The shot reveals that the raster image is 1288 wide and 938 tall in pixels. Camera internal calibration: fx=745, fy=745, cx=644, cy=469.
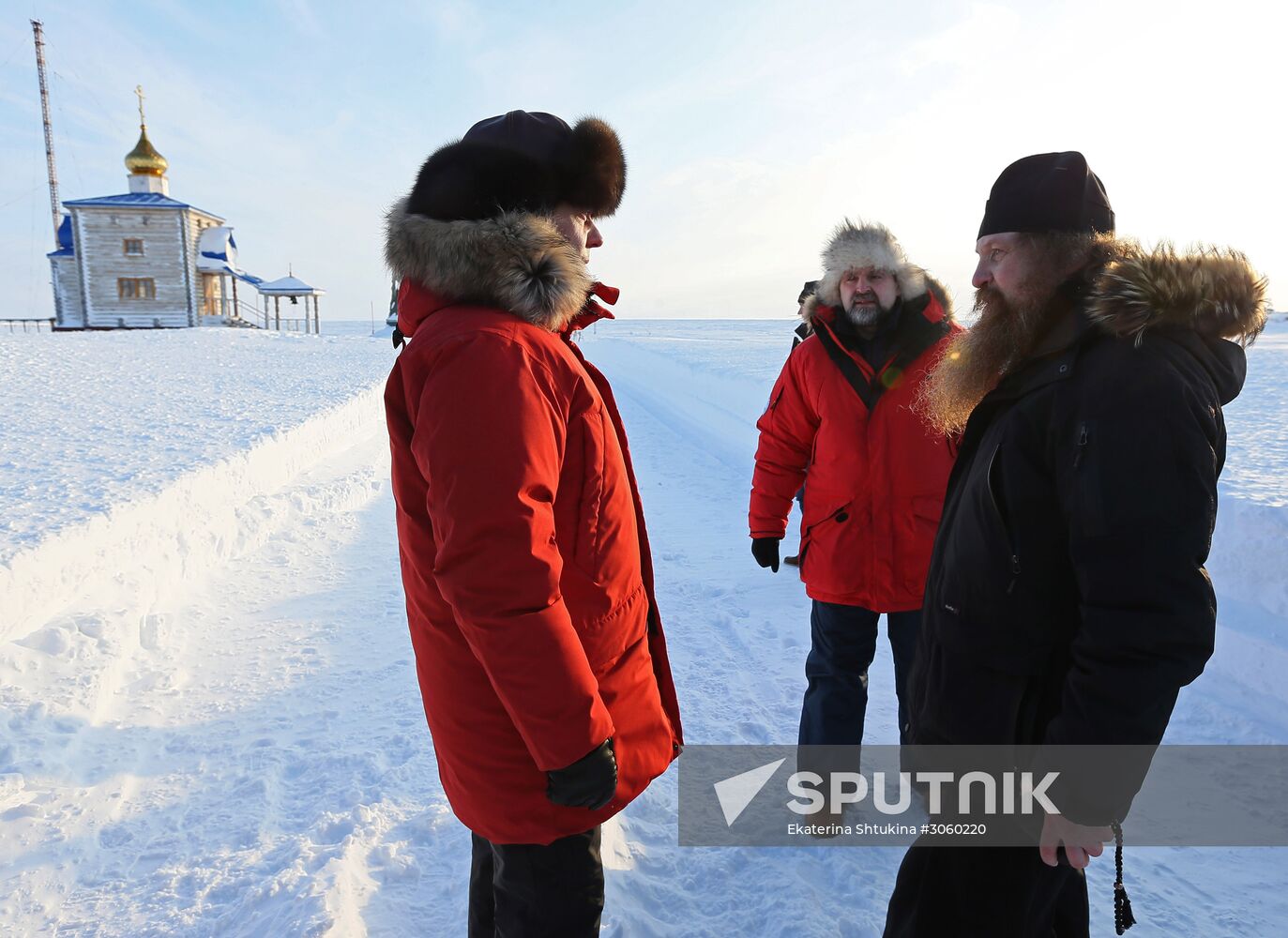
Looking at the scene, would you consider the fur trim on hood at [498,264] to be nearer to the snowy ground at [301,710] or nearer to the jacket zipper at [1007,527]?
the jacket zipper at [1007,527]

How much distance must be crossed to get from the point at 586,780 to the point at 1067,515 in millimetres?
1057

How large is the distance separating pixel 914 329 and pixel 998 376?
0.89m

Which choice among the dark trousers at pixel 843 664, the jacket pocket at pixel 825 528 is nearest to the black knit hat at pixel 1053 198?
the jacket pocket at pixel 825 528

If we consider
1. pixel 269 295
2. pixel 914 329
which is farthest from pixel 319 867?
pixel 269 295

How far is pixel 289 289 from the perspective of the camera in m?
38.2

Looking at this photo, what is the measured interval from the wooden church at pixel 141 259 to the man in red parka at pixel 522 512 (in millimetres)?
33737

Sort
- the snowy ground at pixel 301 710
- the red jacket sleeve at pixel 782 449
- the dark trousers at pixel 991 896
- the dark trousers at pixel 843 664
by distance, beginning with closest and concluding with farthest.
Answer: the dark trousers at pixel 991 896 → the snowy ground at pixel 301 710 → the dark trousers at pixel 843 664 → the red jacket sleeve at pixel 782 449

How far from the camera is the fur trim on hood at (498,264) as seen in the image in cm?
143

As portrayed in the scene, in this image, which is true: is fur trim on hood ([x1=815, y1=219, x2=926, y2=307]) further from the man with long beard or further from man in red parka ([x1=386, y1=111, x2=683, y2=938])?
man in red parka ([x1=386, y1=111, x2=683, y2=938])

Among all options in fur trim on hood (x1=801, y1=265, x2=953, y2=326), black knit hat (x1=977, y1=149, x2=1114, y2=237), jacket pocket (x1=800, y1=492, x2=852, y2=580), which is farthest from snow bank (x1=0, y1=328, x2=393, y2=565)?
black knit hat (x1=977, y1=149, x2=1114, y2=237)

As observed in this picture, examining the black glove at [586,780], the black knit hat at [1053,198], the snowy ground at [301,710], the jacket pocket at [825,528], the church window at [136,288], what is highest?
the church window at [136,288]

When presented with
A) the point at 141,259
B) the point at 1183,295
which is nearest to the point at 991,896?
the point at 1183,295

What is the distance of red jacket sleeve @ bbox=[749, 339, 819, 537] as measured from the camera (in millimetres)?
2818

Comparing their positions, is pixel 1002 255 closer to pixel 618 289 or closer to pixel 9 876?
pixel 618 289
